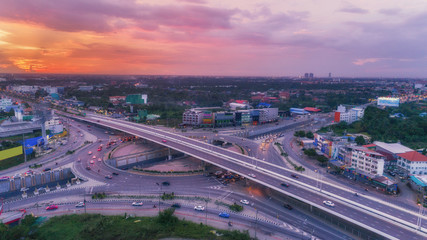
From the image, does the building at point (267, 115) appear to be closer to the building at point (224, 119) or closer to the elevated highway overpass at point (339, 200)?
the building at point (224, 119)

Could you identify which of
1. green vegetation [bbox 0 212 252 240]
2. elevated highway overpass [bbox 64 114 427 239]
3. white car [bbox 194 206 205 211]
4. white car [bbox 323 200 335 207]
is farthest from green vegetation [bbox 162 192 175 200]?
white car [bbox 323 200 335 207]

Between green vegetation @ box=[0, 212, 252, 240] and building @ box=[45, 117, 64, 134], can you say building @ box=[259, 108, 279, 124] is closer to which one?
building @ box=[45, 117, 64, 134]

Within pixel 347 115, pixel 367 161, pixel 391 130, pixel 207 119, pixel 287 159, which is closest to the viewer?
pixel 367 161

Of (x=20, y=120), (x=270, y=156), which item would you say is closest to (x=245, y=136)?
(x=270, y=156)

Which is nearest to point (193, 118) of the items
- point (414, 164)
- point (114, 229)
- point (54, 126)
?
point (54, 126)

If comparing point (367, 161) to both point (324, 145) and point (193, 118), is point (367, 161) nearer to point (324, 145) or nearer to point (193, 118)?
point (324, 145)

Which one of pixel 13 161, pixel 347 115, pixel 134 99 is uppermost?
pixel 134 99

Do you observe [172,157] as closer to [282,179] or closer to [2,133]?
[282,179]
